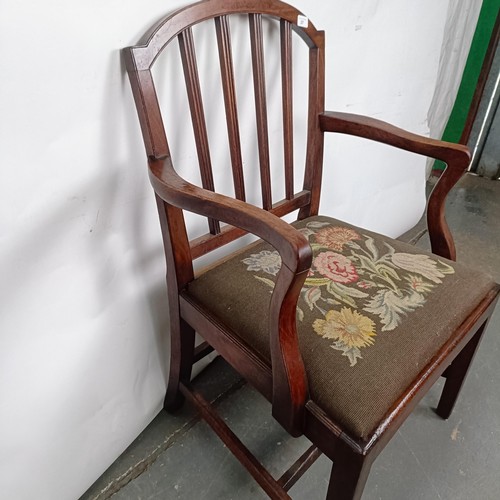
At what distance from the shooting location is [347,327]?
27.0 inches

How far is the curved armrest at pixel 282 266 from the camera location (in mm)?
493

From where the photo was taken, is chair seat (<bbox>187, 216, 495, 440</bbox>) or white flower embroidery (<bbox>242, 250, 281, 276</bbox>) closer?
chair seat (<bbox>187, 216, 495, 440</bbox>)

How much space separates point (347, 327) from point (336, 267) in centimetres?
18

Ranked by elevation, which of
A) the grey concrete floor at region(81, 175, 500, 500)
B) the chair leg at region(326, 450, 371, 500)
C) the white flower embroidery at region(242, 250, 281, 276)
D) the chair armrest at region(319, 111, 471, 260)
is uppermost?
the chair armrest at region(319, 111, 471, 260)

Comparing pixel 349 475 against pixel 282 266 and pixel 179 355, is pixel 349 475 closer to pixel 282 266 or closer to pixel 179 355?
pixel 282 266

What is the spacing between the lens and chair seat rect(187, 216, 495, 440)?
0.60 meters

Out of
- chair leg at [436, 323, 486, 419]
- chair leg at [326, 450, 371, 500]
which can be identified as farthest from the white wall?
chair leg at [436, 323, 486, 419]

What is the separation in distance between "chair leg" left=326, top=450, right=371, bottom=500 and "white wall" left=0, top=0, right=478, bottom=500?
51cm

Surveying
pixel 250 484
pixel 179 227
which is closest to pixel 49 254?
pixel 179 227

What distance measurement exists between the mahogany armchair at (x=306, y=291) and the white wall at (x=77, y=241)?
0.07m

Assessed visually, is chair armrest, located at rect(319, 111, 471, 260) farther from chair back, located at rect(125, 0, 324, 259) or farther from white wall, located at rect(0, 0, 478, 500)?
white wall, located at rect(0, 0, 478, 500)

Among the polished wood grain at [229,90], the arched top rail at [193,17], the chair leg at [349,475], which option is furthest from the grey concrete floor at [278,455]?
the arched top rail at [193,17]

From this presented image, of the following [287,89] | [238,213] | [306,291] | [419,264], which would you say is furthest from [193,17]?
[419,264]

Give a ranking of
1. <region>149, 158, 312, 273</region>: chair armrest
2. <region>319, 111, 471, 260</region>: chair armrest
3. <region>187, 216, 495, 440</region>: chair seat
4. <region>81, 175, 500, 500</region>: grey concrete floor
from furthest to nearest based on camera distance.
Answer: <region>81, 175, 500, 500</region>: grey concrete floor < <region>319, 111, 471, 260</region>: chair armrest < <region>187, 216, 495, 440</region>: chair seat < <region>149, 158, 312, 273</region>: chair armrest
